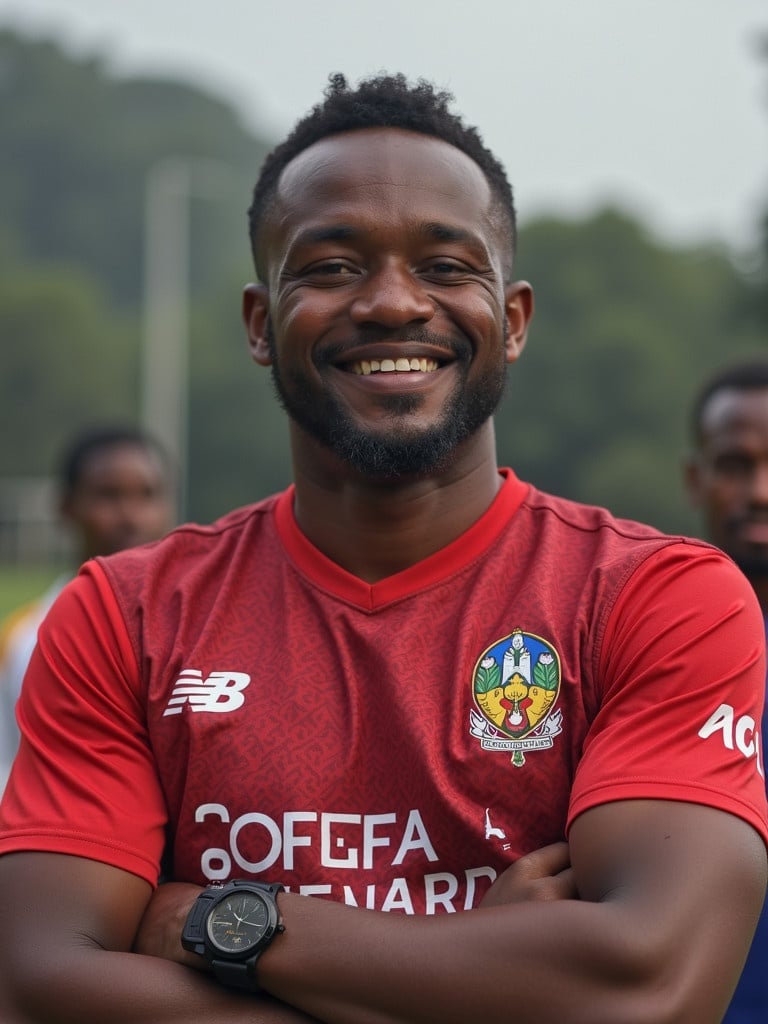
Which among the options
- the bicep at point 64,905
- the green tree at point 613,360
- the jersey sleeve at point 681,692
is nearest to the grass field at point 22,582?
the green tree at point 613,360

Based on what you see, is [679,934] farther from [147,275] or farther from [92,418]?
[147,275]

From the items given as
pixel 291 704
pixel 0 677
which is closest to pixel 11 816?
pixel 291 704

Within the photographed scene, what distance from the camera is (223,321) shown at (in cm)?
6669

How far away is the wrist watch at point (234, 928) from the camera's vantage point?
3051 mm

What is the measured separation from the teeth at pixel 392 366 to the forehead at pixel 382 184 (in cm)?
30

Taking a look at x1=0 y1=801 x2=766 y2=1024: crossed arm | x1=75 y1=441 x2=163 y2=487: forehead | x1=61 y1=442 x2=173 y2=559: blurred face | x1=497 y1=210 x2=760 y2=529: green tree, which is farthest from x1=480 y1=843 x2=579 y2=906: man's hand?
x1=497 y1=210 x2=760 y2=529: green tree

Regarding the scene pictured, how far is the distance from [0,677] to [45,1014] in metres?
4.12

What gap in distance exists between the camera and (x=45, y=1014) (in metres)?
3.13

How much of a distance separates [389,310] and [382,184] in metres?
0.30

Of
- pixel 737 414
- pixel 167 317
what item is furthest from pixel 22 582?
pixel 737 414

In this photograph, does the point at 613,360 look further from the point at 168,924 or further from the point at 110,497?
the point at 168,924

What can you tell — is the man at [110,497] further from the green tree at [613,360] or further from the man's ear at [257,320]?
the green tree at [613,360]

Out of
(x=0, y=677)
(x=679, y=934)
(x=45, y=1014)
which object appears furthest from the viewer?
(x=0, y=677)

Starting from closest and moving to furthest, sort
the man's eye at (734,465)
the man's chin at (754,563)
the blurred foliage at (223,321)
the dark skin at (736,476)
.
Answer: the man's chin at (754,563) < the dark skin at (736,476) < the man's eye at (734,465) < the blurred foliage at (223,321)
